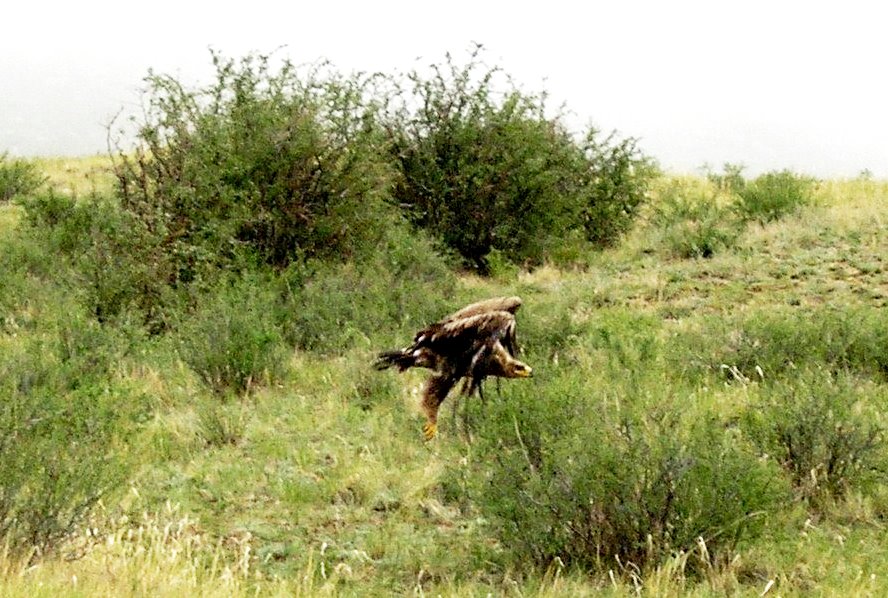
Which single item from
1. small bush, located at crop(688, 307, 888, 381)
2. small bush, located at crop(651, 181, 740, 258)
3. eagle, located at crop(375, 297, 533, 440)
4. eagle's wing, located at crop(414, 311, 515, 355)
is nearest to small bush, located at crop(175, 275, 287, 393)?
eagle, located at crop(375, 297, 533, 440)

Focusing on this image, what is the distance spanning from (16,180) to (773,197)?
12.1 metres

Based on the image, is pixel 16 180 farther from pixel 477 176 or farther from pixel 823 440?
pixel 823 440

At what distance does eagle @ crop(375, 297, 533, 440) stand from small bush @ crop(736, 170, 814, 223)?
9249 mm

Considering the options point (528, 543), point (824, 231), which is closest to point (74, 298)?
point (528, 543)

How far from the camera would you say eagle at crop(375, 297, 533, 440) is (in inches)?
192

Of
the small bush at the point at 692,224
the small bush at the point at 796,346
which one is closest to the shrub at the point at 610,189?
the small bush at the point at 692,224

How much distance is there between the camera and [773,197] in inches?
546

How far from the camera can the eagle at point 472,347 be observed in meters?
4.87

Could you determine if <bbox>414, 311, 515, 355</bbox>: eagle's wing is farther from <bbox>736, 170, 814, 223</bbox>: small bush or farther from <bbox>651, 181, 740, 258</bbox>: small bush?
<bbox>736, 170, 814, 223</bbox>: small bush

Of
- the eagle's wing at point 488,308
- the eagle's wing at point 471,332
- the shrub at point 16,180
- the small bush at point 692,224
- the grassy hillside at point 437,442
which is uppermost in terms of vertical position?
the shrub at point 16,180

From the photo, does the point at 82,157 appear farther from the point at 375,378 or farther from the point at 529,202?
the point at 375,378

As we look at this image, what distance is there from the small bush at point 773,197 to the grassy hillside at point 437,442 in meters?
3.04

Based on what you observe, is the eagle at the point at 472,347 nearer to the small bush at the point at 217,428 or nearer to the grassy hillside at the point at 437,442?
the grassy hillside at the point at 437,442

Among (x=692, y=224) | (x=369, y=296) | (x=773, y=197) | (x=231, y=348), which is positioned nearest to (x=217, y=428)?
(x=231, y=348)
